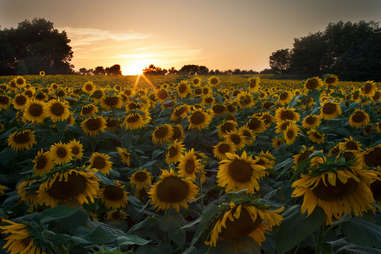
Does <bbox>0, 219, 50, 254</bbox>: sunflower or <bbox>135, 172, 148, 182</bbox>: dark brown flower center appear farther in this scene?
<bbox>135, 172, 148, 182</bbox>: dark brown flower center

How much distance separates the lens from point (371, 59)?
4309cm

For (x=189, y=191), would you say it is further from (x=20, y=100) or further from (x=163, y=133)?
(x=20, y=100)

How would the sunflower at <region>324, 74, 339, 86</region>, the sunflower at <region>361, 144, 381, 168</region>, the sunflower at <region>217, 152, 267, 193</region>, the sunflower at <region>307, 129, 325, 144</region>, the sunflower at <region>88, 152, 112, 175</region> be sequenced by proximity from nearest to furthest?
the sunflower at <region>361, 144, 381, 168</region> < the sunflower at <region>217, 152, 267, 193</region> < the sunflower at <region>88, 152, 112, 175</region> < the sunflower at <region>307, 129, 325, 144</region> < the sunflower at <region>324, 74, 339, 86</region>

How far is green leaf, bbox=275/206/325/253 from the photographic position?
3.96 ft

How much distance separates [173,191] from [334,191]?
1421 mm

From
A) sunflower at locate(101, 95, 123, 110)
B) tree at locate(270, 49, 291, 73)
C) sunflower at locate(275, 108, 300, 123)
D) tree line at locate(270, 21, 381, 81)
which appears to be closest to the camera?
sunflower at locate(275, 108, 300, 123)

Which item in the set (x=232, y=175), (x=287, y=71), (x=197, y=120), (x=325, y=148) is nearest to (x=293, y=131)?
(x=325, y=148)

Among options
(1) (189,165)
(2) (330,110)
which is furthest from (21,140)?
(2) (330,110)

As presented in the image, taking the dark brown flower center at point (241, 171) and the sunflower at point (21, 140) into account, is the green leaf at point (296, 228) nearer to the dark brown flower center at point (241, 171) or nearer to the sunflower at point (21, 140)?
the dark brown flower center at point (241, 171)

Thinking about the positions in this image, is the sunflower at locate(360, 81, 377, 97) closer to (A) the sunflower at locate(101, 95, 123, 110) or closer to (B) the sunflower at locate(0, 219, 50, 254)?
(A) the sunflower at locate(101, 95, 123, 110)

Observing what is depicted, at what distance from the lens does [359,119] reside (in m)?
4.77

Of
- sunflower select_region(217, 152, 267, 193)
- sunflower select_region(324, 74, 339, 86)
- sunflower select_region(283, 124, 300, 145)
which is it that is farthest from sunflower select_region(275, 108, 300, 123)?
sunflower select_region(217, 152, 267, 193)

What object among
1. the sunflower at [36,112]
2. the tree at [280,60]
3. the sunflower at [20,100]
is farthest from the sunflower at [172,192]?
the tree at [280,60]

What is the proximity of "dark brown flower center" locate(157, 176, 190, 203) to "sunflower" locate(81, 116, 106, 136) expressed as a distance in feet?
7.44
